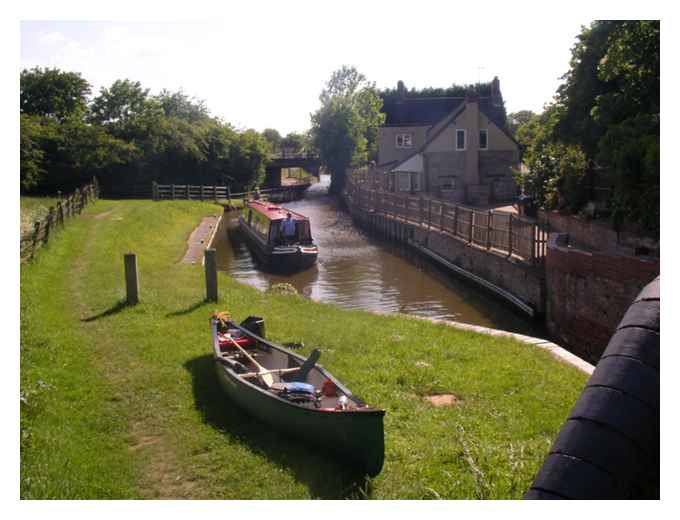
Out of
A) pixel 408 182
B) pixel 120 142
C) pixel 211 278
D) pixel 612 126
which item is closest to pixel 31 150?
pixel 120 142

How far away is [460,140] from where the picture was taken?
4588 cm

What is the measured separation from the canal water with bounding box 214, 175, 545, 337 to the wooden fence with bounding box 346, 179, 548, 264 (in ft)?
5.27

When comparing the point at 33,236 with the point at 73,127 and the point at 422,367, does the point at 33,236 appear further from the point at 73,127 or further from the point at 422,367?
the point at 73,127

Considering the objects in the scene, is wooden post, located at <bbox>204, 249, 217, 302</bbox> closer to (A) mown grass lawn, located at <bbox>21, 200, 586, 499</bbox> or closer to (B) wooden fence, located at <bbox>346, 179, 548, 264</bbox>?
(A) mown grass lawn, located at <bbox>21, 200, 586, 499</bbox>

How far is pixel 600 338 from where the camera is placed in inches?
619

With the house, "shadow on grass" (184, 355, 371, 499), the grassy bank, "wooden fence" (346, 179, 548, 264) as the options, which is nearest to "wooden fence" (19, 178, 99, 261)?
the grassy bank

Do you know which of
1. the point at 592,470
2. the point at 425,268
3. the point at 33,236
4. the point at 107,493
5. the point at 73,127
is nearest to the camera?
the point at 592,470

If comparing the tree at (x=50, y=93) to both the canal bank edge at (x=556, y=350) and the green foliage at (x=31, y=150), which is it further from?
the canal bank edge at (x=556, y=350)

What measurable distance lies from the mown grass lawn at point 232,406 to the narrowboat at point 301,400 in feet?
0.66

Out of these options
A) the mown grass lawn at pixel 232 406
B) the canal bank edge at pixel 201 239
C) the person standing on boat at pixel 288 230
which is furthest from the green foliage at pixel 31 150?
the mown grass lawn at pixel 232 406

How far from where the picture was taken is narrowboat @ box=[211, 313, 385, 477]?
7410 mm

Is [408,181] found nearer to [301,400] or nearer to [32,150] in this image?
[32,150]

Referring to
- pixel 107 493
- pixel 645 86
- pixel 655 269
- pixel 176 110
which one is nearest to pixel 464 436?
pixel 107 493

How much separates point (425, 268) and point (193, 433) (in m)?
20.6
